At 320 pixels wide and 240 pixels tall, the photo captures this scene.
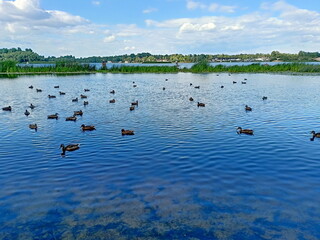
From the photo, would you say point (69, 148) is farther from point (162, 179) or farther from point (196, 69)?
point (196, 69)

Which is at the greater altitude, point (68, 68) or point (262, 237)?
point (68, 68)

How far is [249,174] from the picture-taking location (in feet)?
63.9

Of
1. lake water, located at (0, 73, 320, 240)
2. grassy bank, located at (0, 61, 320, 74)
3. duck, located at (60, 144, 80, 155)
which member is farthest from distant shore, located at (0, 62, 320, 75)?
duck, located at (60, 144, 80, 155)

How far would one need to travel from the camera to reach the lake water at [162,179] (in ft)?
44.5

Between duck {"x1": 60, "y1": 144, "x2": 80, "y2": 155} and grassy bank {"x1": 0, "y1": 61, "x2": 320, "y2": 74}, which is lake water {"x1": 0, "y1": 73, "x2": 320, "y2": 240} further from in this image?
grassy bank {"x1": 0, "y1": 61, "x2": 320, "y2": 74}

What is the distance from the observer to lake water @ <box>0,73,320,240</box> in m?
13.6

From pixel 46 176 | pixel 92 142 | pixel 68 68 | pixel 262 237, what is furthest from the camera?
pixel 68 68

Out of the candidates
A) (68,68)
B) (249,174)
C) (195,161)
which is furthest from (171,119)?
(68,68)

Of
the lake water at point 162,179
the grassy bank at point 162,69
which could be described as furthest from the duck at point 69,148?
the grassy bank at point 162,69

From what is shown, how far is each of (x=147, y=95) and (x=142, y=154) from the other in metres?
36.7

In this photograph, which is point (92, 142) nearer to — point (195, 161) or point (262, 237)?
point (195, 161)

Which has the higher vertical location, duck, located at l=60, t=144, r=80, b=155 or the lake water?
duck, located at l=60, t=144, r=80, b=155

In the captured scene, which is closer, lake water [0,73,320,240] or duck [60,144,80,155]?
lake water [0,73,320,240]

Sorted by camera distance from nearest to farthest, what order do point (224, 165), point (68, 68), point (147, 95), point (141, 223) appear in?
point (141, 223), point (224, 165), point (147, 95), point (68, 68)
